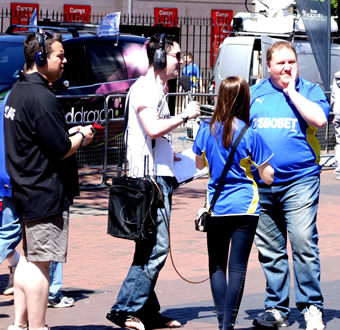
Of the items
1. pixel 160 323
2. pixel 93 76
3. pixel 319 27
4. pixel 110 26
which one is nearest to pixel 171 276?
pixel 160 323

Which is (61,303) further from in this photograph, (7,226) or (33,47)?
(33,47)

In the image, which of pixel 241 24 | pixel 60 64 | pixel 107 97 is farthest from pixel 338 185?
pixel 60 64

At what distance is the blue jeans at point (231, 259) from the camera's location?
18.6 ft

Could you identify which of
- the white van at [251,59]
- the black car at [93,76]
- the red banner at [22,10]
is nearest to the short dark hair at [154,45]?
the black car at [93,76]

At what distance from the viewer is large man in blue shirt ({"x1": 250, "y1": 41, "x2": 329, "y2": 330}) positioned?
6270 millimetres

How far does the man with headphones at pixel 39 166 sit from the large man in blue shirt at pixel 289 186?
4.68ft

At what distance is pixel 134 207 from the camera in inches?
238

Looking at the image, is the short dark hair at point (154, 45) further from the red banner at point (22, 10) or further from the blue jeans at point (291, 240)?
the red banner at point (22, 10)

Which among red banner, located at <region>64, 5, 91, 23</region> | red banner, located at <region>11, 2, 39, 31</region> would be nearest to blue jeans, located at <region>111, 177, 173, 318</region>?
red banner, located at <region>11, 2, 39, 31</region>

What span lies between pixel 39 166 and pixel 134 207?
2.91ft

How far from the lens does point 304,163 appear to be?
6.32 m

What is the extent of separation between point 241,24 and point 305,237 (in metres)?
14.0

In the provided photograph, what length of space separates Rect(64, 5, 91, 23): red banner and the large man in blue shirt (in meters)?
22.0

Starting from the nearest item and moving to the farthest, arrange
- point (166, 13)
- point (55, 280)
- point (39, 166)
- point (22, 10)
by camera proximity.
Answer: point (39, 166)
point (55, 280)
point (22, 10)
point (166, 13)
